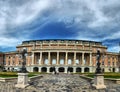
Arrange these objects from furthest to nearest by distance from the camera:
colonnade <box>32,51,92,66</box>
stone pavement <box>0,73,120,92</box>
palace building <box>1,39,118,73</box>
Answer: colonnade <box>32,51,92,66</box>, palace building <box>1,39,118,73</box>, stone pavement <box>0,73,120,92</box>

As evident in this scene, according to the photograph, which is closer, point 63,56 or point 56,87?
point 56,87

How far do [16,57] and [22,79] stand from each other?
74025mm

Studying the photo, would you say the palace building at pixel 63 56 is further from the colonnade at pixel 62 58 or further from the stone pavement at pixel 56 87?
the stone pavement at pixel 56 87

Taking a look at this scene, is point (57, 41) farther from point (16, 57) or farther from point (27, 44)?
point (16, 57)

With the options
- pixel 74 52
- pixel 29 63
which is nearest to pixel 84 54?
pixel 74 52

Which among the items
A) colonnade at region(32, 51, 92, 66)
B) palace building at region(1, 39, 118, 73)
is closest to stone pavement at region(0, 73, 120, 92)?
palace building at region(1, 39, 118, 73)

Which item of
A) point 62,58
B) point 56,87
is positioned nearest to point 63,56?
point 62,58

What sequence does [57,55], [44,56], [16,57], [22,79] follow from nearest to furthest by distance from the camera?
1. [22,79]
2. [57,55]
3. [44,56]
4. [16,57]

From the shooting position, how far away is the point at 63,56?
8581cm

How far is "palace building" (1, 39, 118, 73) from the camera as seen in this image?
81.5 metres

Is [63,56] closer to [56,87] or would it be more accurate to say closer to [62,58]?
[62,58]

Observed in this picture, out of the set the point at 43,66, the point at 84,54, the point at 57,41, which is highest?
the point at 57,41

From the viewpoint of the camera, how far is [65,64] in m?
82.1

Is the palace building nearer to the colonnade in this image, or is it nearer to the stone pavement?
the colonnade
